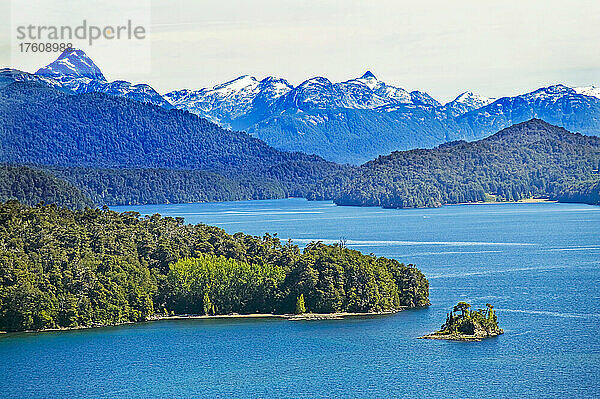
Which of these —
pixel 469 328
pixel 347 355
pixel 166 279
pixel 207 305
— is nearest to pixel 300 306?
pixel 207 305

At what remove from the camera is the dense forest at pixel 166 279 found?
75688mm

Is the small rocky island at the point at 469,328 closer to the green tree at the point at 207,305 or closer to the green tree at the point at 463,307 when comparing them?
the green tree at the point at 463,307

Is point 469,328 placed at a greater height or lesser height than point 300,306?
lesser

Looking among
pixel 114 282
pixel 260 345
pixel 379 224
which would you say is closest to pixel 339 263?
pixel 260 345

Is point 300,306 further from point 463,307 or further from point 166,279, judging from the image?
point 463,307

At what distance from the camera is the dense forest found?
7569cm

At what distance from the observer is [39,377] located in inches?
2478

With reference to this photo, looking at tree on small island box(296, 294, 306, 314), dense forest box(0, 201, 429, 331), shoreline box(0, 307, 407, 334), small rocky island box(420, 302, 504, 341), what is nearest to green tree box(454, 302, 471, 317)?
small rocky island box(420, 302, 504, 341)

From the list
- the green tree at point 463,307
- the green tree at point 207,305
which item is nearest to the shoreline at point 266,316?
the green tree at point 207,305

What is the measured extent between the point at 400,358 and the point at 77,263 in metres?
28.4

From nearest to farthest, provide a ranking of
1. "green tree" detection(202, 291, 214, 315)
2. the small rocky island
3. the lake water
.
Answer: the lake water → the small rocky island → "green tree" detection(202, 291, 214, 315)

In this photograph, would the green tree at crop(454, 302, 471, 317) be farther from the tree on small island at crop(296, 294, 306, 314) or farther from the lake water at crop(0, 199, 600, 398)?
the tree on small island at crop(296, 294, 306, 314)

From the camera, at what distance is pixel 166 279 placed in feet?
268

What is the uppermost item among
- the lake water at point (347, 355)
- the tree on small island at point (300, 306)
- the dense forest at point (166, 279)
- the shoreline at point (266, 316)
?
the dense forest at point (166, 279)
